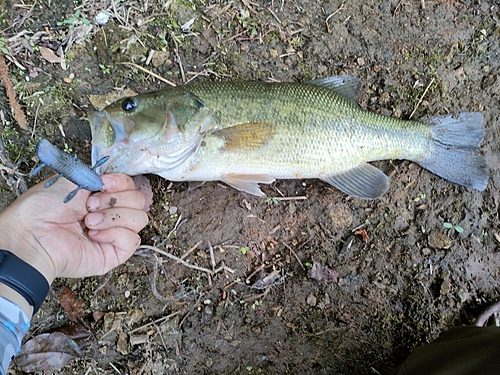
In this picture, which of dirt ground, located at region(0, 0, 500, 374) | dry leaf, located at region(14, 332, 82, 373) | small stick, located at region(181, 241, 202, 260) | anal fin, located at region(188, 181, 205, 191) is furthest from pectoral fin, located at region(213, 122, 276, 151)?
dry leaf, located at region(14, 332, 82, 373)

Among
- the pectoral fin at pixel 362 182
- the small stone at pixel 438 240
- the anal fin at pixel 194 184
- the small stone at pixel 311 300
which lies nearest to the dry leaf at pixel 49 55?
the anal fin at pixel 194 184

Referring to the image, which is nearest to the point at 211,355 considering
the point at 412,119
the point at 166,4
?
the point at 412,119

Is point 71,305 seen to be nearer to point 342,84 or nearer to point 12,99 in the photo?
point 12,99

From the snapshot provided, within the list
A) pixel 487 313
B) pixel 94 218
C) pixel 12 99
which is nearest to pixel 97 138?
A: pixel 94 218

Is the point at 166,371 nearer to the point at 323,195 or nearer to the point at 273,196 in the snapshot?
the point at 273,196

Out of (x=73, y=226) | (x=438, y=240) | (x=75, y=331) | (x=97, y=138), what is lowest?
(x=75, y=331)

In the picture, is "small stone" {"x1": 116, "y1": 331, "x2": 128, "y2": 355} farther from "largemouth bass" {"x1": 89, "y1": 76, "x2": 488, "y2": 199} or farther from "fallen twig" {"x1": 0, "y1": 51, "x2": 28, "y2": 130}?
"fallen twig" {"x1": 0, "y1": 51, "x2": 28, "y2": 130}
